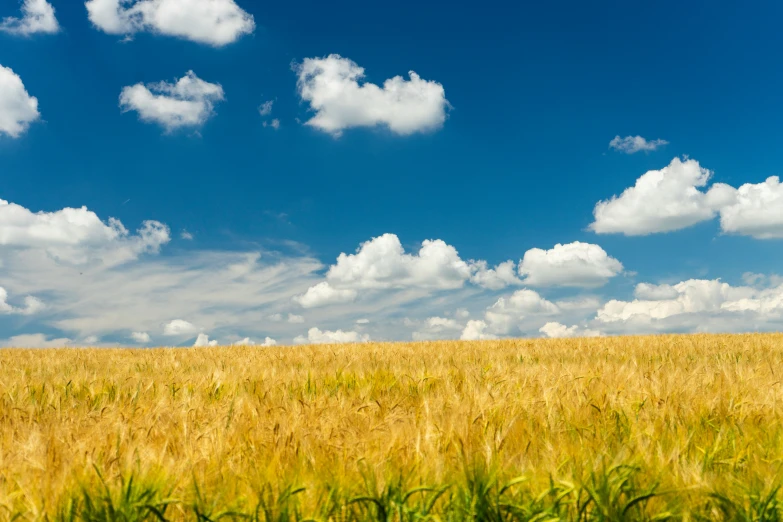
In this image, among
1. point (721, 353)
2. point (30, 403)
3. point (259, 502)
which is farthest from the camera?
point (721, 353)

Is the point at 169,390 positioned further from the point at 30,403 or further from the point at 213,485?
the point at 213,485

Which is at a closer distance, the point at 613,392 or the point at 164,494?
the point at 164,494

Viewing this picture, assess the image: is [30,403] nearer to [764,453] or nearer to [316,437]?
[316,437]

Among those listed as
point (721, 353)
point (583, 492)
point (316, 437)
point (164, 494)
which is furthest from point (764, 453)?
point (721, 353)

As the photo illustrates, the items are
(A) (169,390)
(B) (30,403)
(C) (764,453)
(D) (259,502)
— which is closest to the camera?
(D) (259,502)

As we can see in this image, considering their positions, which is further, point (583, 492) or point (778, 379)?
point (778, 379)

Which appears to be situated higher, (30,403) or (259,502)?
(30,403)

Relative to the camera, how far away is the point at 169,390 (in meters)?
5.14

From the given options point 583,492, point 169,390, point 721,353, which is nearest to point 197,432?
point 583,492

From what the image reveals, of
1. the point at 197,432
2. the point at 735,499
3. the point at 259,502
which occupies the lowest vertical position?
the point at 735,499

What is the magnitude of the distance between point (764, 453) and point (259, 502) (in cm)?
247

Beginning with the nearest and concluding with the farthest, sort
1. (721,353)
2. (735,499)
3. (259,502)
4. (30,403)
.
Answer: (259,502)
(735,499)
(30,403)
(721,353)

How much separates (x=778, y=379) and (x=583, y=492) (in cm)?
386

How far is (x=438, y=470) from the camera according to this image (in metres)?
2.35
